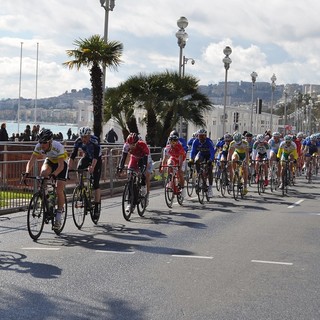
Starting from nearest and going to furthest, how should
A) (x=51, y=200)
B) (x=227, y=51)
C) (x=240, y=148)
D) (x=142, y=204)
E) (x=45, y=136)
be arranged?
(x=45, y=136)
(x=51, y=200)
(x=142, y=204)
(x=240, y=148)
(x=227, y=51)

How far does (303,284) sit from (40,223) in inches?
181

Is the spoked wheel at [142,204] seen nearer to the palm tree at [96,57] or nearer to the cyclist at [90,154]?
the cyclist at [90,154]

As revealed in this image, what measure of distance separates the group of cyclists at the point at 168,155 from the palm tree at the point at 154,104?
20.5 ft

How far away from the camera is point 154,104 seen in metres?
32.8

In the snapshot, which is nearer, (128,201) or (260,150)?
(128,201)

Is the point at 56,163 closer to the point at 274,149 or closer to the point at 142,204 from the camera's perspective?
the point at 142,204

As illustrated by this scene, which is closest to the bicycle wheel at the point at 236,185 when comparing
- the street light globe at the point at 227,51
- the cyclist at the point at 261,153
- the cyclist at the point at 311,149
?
the cyclist at the point at 261,153

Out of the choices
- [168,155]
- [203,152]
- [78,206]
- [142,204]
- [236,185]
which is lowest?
[142,204]

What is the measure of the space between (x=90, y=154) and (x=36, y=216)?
1920 mm

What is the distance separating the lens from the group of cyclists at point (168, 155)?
1096cm

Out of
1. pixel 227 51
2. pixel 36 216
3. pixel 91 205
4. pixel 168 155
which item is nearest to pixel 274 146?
pixel 168 155

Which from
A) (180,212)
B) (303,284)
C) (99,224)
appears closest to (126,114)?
(180,212)

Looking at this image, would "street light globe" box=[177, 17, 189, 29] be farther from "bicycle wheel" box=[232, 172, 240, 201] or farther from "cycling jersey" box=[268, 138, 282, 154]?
"bicycle wheel" box=[232, 172, 240, 201]

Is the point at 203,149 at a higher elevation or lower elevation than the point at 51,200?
higher
